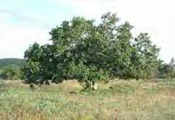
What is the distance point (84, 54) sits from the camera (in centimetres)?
4522

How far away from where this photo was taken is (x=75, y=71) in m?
43.6

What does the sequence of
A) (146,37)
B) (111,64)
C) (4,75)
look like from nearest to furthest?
(111,64), (146,37), (4,75)

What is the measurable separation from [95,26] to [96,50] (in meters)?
2.63

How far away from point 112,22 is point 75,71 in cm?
610

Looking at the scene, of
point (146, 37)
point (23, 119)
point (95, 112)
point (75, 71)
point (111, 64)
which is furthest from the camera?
point (146, 37)

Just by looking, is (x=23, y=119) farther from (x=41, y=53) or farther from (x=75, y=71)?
(x=41, y=53)

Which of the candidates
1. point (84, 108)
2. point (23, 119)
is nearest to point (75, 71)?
point (84, 108)

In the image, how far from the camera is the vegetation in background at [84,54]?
44.5 meters

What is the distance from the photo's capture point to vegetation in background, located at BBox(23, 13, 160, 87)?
44531 millimetres

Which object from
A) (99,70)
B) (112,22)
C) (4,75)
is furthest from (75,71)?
(4,75)

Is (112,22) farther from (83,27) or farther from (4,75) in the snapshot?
(4,75)

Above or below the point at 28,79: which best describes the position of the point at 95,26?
above

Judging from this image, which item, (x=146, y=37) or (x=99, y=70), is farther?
(x=146, y=37)

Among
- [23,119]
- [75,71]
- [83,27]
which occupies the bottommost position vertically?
[23,119]
